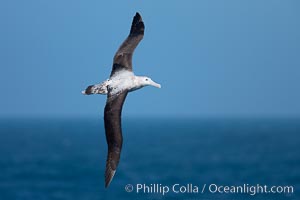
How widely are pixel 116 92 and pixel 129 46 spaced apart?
6.73ft

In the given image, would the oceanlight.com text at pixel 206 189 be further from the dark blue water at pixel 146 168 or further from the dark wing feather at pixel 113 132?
the dark wing feather at pixel 113 132

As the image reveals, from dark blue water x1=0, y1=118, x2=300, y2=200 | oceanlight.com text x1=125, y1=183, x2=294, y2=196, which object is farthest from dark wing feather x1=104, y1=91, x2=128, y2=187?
oceanlight.com text x1=125, y1=183, x2=294, y2=196

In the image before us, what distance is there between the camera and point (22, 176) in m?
99.2

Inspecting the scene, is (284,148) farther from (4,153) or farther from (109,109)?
(109,109)

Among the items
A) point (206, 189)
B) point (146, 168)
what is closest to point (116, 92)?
point (206, 189)

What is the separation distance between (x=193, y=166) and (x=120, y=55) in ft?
285

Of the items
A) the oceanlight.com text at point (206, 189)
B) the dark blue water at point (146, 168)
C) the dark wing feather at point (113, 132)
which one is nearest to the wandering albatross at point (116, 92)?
the dark wing feather at point (113, 132)

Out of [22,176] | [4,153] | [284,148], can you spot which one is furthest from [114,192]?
[284,148]

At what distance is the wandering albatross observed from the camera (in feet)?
71.7

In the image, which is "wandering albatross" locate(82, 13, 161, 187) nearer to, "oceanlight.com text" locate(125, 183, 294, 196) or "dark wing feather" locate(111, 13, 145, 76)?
"dark wing feather" locate(111, 13, 145, 76)

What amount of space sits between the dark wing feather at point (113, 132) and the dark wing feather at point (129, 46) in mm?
1192

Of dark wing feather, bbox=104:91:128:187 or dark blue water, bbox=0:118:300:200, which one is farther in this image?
dark blue water, bbox=0:118:300:200

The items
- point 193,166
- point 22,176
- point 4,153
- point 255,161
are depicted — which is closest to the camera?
point 22,176

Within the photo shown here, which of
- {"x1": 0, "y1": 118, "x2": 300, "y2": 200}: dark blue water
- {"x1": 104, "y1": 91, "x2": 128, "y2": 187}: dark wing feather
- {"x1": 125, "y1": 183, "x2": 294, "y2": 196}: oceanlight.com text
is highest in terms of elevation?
{"x1": 0, "y1": 118, "x2": 300, "y2": 200}: dark blue water
